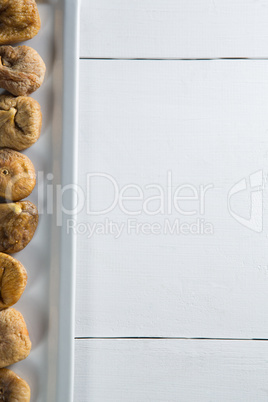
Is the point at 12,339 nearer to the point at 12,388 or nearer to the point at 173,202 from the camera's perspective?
the point at 12,388

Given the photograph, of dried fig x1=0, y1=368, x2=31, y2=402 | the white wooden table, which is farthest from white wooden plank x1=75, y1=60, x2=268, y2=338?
dried fig x1=0, y1=368, x2=31, y2=402

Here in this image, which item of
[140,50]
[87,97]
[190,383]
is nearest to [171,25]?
[140,50]

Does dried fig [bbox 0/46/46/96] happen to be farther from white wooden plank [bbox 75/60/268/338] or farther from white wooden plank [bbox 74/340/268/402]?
white wooden plank [bbox 74/340/268/402]

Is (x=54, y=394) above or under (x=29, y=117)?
under

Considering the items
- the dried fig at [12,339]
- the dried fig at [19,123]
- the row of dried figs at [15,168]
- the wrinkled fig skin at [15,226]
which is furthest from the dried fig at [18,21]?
the dried fig at [12,339]

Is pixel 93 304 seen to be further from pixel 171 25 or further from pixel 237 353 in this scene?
pixel 171 25

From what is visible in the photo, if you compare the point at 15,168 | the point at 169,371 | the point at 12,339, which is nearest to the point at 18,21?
the point at 15,168

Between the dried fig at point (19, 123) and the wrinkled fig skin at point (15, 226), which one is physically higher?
the dried fig at point (19, 123)

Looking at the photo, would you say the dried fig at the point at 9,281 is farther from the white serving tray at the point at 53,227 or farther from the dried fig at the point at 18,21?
the dried fig at the point at 18,21
